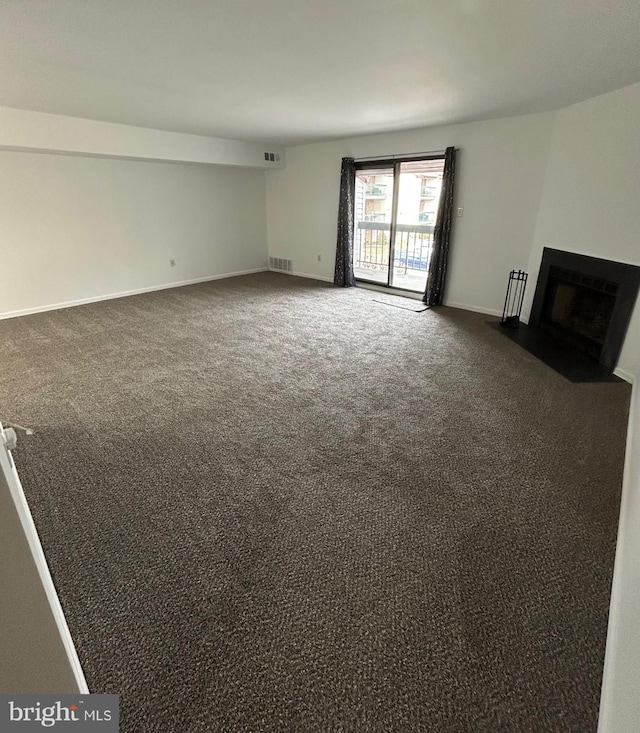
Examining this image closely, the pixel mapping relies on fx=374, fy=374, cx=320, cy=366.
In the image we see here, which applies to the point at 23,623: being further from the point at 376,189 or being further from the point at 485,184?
the point at 376,189

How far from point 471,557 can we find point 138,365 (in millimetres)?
3106

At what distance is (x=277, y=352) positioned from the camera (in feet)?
12.4

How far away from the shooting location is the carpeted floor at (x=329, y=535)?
1.15 m

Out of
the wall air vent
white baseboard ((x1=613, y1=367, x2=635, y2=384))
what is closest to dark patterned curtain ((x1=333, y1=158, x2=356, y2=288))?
the wall air vent

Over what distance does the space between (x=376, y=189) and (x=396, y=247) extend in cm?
105

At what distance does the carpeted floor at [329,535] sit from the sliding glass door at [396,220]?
314 cm

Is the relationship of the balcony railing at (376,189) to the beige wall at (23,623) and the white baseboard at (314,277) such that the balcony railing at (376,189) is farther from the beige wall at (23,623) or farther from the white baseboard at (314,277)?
the beige wall at (23,623)

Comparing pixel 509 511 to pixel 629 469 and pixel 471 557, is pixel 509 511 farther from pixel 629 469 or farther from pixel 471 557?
pixel 629 469

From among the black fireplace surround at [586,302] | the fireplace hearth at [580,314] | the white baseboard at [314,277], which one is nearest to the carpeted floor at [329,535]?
the fireplace hearth at [580,314]

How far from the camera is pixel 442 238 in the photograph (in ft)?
16.6

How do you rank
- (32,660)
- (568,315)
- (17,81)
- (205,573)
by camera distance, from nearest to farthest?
(32,660) < (205,573) < (17,81) < (568,315)

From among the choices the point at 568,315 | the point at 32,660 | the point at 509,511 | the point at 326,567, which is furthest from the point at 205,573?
the point at 568,315

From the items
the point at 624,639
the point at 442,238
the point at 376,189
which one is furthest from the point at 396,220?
the point at 624,639

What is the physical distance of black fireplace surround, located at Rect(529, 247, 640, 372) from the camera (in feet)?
10.4
